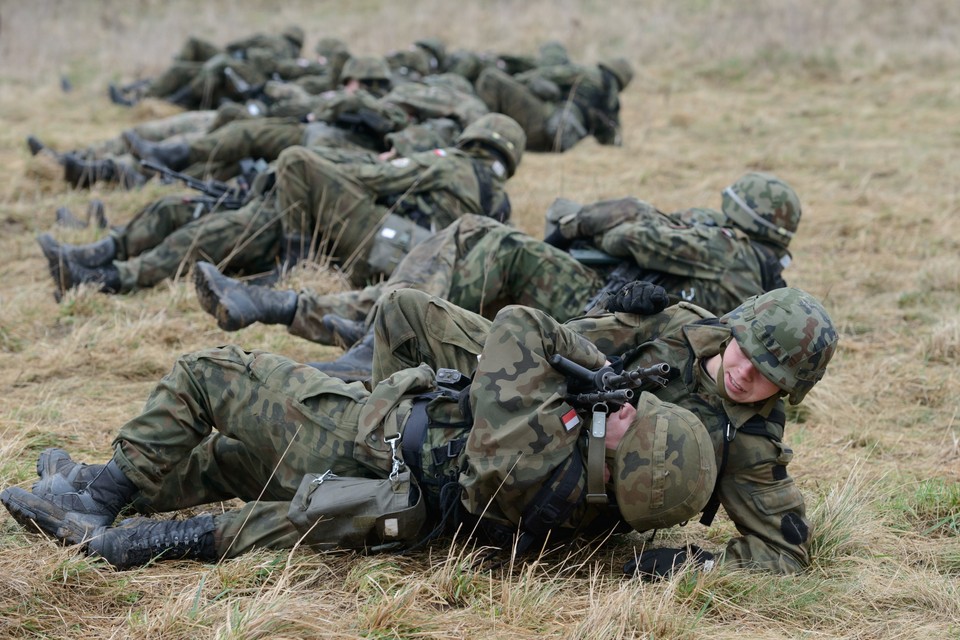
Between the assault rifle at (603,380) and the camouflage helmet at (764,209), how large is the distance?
8.30 ft

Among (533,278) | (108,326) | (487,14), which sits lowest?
(108,326)

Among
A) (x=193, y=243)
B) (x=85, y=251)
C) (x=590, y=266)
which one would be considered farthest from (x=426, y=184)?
(x=85, y=251)

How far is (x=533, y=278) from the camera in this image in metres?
5.65

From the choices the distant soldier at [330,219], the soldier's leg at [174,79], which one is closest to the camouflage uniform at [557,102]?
the soldier's leg at [174,79]

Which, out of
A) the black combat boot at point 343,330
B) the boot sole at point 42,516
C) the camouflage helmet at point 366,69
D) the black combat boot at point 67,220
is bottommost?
the black combat boot at point 67,220

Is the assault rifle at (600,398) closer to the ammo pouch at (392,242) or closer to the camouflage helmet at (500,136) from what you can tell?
the ammo pouch at (392,242)

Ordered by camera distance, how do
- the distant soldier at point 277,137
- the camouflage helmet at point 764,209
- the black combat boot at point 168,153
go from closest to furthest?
Answer: the camouflage helmet at point 764,209, the distant soldier at point 277,137, the black combat boot at point 168,153

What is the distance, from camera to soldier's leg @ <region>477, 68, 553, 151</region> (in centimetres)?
1176

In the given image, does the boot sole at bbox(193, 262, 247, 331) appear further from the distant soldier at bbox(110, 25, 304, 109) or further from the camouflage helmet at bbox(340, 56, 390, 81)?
the distant soldier at bbox(110, 25, 304, 109)

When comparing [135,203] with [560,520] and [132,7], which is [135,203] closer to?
[560,520]

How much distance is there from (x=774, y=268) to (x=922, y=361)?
4.04 feet

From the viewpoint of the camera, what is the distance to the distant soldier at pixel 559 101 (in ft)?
38.6

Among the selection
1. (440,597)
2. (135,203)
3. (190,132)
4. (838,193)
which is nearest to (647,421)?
(440,597)

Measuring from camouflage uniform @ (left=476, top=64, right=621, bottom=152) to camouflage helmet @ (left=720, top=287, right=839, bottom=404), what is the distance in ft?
25.8
